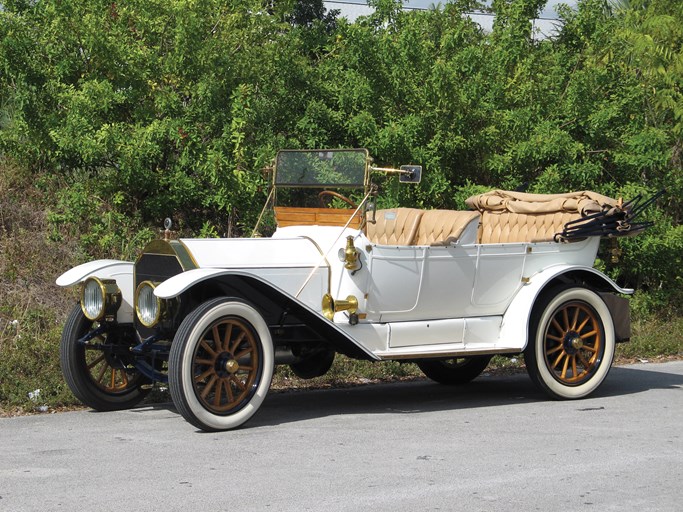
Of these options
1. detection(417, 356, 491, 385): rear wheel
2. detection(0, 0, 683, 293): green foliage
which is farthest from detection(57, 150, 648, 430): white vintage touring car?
detection(0, 0, 683, 293): green foliage

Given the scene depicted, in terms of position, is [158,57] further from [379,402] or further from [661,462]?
[661,462]

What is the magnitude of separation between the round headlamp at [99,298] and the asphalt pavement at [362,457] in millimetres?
729

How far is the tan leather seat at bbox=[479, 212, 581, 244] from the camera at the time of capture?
8.85 metres

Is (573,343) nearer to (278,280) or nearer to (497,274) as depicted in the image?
(497,274)

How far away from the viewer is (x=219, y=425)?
686 centimetres

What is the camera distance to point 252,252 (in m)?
7.41

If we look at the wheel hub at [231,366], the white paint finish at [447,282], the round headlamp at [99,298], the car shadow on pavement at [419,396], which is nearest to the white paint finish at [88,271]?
the round headlamp at [99,298]

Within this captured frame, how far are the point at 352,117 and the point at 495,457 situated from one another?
6.15 meters

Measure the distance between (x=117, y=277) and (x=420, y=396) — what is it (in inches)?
103

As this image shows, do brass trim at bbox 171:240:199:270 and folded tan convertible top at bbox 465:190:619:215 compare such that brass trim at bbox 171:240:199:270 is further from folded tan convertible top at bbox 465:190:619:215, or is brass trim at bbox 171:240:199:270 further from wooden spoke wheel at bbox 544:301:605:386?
folded tan convertible top at bbox 465:190:619:215

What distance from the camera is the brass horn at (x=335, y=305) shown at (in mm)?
7527

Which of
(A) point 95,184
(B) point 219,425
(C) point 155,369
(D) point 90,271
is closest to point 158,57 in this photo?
(A) point 95,184

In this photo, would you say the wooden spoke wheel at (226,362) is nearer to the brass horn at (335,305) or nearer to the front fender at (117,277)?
the brass horn at (335,305)

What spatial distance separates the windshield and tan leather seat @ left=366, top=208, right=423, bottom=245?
22.4 inches
